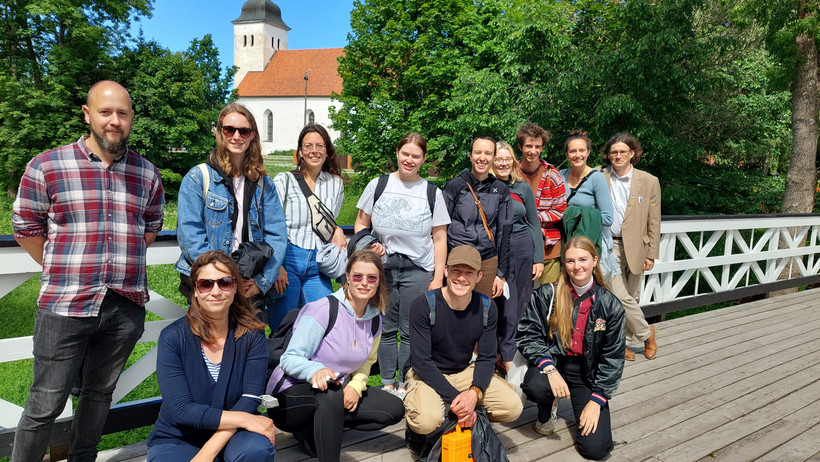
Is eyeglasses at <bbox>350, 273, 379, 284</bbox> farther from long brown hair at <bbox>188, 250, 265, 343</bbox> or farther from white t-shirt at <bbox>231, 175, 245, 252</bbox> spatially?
white t-shirt at <bbox>231, 175, 245, 252</bbox>

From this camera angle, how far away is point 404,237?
10.5 ft

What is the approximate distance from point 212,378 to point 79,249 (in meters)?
0.77

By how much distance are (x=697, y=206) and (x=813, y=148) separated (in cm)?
511

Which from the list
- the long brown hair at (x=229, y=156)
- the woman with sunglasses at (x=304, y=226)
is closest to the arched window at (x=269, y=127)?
the woman with sunglasses at (x=304, y=226)

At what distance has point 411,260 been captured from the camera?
322 cm

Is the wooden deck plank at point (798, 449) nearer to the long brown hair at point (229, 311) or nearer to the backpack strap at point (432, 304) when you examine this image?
the backpack strap at point (432, 304)

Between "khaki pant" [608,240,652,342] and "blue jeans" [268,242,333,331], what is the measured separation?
244 cm

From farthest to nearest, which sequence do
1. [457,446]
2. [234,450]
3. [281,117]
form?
1. [281,117]
2. [457,446]
3. [234,450]

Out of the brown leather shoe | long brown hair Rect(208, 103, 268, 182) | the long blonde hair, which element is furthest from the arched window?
long brown hair Rect(208, 103, 268, 182)

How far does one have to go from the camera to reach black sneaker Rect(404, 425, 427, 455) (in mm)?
2855

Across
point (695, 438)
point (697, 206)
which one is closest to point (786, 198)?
Answer: point (697, 206)

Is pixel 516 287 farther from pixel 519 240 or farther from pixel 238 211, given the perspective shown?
pixel 238 211

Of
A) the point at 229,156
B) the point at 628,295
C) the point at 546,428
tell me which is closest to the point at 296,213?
the point at 229,156

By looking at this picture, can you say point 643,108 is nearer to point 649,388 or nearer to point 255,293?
point 649,388
